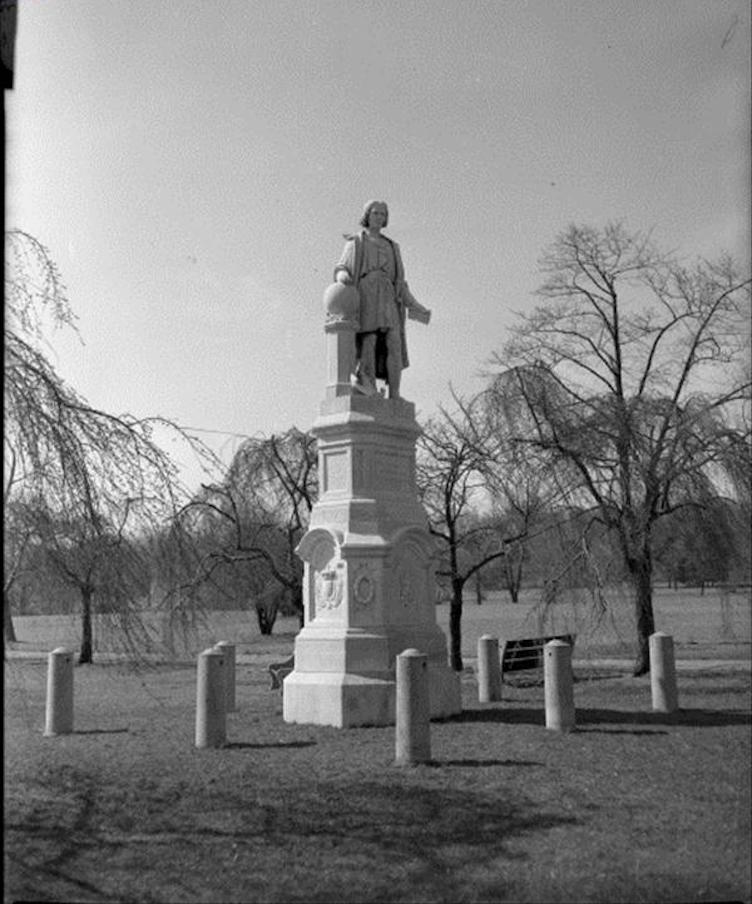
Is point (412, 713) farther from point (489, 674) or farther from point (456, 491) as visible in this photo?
point (456, 491)

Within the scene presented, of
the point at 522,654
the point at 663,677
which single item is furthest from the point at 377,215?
the point at 522,654

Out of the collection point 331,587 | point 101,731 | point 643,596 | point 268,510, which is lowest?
point 101,731

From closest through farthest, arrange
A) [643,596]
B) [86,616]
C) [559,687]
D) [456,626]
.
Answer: [86,616], [559,687], [643,596], [456,626]

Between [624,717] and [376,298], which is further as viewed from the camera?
[376,298]

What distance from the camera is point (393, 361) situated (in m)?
12.3

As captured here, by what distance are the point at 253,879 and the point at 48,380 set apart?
9.71 ft

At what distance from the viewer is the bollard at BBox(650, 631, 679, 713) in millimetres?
11609

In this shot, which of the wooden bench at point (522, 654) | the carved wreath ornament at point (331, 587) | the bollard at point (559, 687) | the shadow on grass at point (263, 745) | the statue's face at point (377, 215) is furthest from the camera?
the wooden bench at point (522, 654)

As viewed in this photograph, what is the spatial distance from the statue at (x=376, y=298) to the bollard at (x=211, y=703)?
414 centimetres

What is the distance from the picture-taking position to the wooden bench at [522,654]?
16.1m

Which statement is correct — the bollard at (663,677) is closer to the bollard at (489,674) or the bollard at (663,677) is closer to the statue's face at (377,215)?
the bollard at (489,674)

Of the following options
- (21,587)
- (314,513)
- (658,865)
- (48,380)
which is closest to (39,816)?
(21,587)

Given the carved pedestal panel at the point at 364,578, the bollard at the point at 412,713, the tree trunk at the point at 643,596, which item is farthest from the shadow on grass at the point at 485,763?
the tree trunk at the point at 643,596

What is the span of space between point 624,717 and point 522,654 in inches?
217
